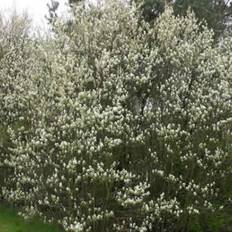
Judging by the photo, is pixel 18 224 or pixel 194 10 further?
pixel 194 10

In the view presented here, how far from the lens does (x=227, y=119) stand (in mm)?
10859

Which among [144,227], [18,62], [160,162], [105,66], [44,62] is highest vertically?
[18,62]

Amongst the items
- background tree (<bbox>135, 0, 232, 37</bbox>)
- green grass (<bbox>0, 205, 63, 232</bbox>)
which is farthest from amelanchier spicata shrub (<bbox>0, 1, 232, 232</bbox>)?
background tree (<bbox>135, 0, 232, 37</bbox>)

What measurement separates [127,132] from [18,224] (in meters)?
3.91

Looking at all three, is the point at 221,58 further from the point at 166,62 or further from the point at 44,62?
the point at 44,62

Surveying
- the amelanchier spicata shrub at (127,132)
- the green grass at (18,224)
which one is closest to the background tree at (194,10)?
the amelanchier spicata shrub at (127,132)

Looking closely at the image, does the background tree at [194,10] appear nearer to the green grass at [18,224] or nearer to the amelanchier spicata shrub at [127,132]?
the amelanchier spicata shrub at [127,132]

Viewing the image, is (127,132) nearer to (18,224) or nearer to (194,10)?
(18,224)

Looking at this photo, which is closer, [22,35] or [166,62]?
[166,62]

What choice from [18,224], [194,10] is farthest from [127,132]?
[194,10]

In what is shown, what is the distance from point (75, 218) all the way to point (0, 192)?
4.20 m

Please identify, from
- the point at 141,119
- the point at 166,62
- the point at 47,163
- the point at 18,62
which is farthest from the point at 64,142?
the point at 18,62

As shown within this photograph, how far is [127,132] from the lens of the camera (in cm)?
1101

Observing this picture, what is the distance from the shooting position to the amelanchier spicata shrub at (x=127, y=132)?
10578 millimetres
